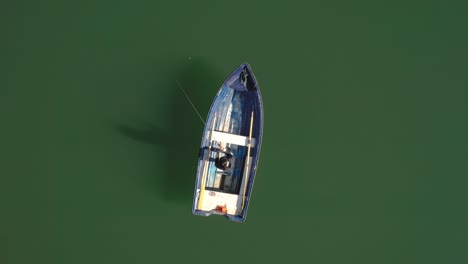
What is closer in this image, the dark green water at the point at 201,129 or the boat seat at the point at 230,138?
the boat seat at the point at 230,138

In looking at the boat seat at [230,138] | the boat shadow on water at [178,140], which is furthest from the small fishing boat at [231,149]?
the boat shadow on water at [178,140]

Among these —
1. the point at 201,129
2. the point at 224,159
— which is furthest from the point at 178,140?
the point at 224,159

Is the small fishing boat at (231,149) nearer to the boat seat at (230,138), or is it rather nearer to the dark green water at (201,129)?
the boat seat at (230,138)

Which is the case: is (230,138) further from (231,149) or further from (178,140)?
(178,140)

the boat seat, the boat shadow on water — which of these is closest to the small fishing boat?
the boat seat

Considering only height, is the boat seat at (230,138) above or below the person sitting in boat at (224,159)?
above

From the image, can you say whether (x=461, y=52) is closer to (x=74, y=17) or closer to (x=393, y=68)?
(x=393, y=68)

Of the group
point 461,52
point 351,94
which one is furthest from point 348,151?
point 461,52
